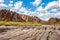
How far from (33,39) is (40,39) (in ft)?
0.25

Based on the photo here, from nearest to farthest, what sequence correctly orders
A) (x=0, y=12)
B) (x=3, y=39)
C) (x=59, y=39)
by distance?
(x=3, y=39), (x=59, y=39), (x=0, y=12)

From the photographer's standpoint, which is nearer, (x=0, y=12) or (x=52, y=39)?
(x=52, y=39)

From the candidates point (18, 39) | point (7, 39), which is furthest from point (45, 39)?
point (7, 39)

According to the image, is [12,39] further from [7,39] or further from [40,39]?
[40,39]

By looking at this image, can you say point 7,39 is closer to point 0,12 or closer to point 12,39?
point 12,39

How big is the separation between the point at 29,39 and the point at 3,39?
0.87ft

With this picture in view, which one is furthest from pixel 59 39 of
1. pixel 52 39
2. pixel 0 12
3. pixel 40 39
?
pixel 0 12

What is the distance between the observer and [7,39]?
5.33ft

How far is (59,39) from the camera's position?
178 cm

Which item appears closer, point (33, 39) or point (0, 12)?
point (33, 39)

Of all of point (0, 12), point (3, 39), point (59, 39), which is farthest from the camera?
point (0, 12)

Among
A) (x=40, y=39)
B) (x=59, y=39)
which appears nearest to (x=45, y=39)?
(x=40, y=39)

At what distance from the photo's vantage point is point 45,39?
1716mm

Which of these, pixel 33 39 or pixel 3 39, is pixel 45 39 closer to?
pixel 33 39
